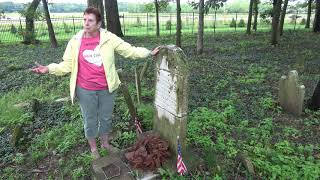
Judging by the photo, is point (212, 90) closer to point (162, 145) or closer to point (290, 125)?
Result: point (290, 125)

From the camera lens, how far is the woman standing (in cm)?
416

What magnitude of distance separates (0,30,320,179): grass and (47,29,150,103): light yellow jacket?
139cm

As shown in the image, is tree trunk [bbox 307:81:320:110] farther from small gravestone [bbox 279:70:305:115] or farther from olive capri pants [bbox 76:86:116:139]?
olive capri pants [bbox 76:86:116:139]

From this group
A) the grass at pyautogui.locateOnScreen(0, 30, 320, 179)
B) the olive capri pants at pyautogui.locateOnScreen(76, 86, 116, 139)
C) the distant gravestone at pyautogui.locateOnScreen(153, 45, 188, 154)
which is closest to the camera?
the distant gravestone at pyautogui.locateOnScreen(153, 45, 188, 154)

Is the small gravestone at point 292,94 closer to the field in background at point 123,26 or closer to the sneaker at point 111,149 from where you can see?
the sneaker at point 111,149

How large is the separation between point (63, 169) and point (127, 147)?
1.06 metres

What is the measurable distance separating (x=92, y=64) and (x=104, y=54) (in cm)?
21

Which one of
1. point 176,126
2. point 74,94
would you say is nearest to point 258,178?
point 176,126

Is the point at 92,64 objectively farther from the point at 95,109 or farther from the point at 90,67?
the point at 95,109

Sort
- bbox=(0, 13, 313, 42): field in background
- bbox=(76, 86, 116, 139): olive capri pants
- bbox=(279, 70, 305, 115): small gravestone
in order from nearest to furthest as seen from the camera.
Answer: bbox=(76, 86, 116, 139): olive capri pants → bbox=(279, 70, 305, 115): small gravestone → bbox=(0, 13, 313, 42): field in background

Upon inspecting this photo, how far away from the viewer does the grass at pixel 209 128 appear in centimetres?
459

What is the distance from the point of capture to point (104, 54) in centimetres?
419

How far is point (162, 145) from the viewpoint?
4492mm

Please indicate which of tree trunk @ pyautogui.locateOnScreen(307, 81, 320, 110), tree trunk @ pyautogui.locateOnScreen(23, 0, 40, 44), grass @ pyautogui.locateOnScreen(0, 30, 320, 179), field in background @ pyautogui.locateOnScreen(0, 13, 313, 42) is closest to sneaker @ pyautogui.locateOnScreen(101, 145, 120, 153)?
grass @ pyautogui.locateOnScreen(0, 30, 320, 179)
